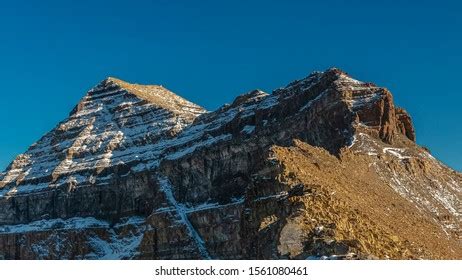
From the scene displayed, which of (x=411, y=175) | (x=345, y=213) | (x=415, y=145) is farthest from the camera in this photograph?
(x=415, y=145)

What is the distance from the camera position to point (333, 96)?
186875mm

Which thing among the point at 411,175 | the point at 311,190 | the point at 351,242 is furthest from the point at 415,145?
the point at 351,242

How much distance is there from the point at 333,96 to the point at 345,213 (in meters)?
111

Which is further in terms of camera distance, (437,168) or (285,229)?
(437,168)

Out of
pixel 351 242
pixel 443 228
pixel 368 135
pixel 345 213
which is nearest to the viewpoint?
pixel 351 242

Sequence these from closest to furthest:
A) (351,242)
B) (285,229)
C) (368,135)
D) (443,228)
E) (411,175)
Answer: (351,242) < (285,229) < (443,228) < (411,175) < (368,135)

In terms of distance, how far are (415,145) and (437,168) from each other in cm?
→ 1388

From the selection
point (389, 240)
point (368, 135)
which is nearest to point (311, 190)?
point (389, 240)
